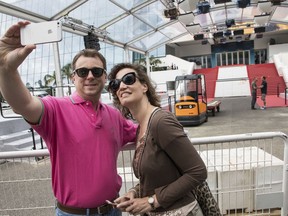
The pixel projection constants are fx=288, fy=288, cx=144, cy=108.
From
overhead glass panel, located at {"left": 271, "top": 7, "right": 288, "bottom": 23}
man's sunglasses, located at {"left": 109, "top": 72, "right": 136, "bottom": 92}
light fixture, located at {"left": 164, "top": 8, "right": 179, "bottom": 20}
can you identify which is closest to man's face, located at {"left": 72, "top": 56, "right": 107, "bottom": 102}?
man's sunglasses, located at {"left": 109, "top": 72, "right": 136, "bottom": 92}

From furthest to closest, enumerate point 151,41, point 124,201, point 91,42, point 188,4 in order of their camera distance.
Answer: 1. point 151,41
2. point 91,42
3. point 188,4
4. point 124,201

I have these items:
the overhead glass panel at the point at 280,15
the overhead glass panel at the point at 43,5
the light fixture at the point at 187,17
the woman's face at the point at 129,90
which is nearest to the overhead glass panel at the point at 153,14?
the light fixture at the point at 187,17

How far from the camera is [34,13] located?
8.89 meters

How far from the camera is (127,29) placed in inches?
607

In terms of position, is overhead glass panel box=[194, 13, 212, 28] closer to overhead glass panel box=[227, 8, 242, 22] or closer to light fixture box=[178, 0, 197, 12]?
overhead glass panel box=[227, 8, 242, 22]

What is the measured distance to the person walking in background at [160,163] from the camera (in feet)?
4.65

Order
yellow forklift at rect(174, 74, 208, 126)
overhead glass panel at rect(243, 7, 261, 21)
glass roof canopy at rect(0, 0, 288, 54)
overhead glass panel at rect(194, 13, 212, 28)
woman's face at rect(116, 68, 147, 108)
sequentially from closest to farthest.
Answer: woman's face at rect(116, 68, 147, 108), glass roof canopy at rect(0, 0, 288, 54), yellow forklift at rect(174, 74, 208, 126), overhead glass panel at rect(243, 7, 261, 21), overhead glass panel at rect(194, 13, 212, 28)

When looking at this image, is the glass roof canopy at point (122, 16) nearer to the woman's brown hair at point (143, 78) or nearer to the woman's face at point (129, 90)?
the woman's brown hair at point (143, 78)

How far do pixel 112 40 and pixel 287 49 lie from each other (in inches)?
942

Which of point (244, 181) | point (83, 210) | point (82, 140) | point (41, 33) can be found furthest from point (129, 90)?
point (244, 181)

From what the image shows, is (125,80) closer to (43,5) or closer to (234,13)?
(43,5)

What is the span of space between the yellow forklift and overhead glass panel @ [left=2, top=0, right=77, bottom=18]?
523cm

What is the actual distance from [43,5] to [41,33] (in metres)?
8.65

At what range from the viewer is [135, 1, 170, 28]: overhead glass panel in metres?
13.7
